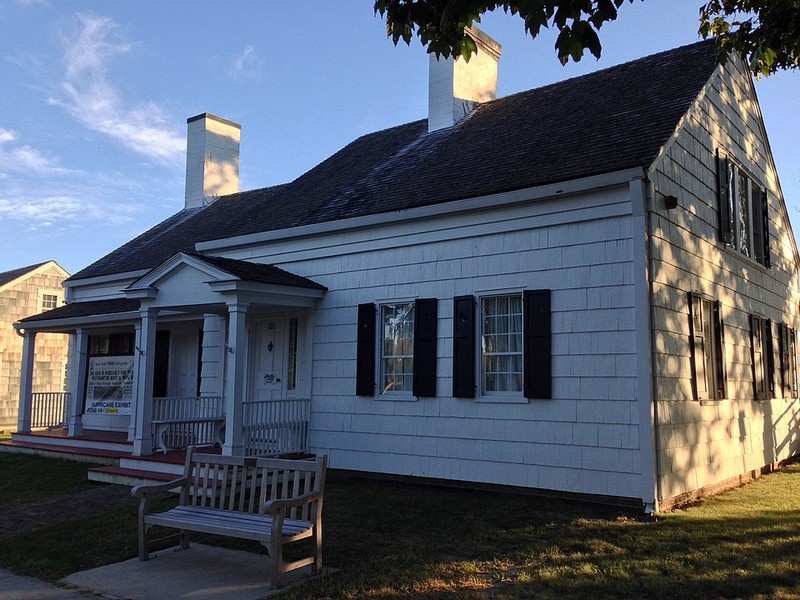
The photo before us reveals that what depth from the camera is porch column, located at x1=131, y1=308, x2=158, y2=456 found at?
1118cm

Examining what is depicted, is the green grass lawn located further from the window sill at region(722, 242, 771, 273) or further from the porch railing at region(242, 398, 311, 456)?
the window sill at region(722, 242, 771, 273)

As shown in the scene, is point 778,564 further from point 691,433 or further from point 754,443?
point 754,443

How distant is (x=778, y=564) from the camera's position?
19.4 feet

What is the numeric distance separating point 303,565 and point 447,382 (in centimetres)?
445

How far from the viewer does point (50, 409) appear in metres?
17.2

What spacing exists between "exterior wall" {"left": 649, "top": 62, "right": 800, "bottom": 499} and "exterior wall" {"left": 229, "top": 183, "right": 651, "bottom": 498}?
47 cm

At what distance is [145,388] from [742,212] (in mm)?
10273

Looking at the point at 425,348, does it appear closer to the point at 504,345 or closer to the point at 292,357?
the point at 504,345

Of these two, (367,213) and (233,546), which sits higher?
(367,213)

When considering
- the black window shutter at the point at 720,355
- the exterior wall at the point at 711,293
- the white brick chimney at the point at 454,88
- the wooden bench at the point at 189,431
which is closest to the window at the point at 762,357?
the exterior wall at the point at 711,293

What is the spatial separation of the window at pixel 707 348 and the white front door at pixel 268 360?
21.3ft

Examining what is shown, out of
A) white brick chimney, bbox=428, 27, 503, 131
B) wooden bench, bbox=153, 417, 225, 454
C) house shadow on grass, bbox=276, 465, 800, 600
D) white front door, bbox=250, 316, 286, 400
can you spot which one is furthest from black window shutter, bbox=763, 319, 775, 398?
wooden bench, bbox=153, 417, 225, 454

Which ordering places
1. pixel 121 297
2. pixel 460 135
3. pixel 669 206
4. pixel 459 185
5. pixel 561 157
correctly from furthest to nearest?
1. pixel 121 297
2. pixel 460 135
3. pixel 459 185
4. pixel 561 157
5. pixel 669 206

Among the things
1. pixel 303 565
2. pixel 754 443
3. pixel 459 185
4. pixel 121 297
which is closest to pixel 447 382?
pixel 459 185
